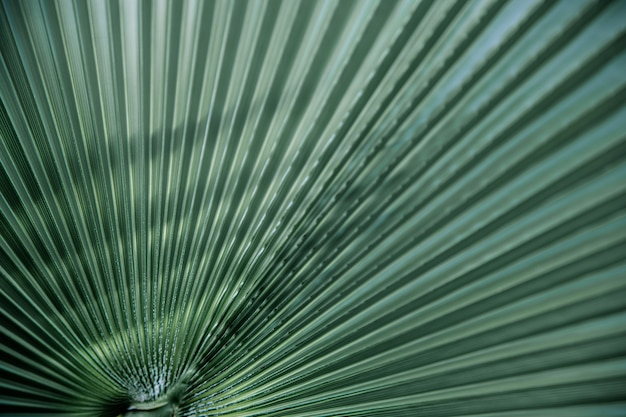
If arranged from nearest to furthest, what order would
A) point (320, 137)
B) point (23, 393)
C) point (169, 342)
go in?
point (320, 137) → point (23, 393) → point (169, 342)

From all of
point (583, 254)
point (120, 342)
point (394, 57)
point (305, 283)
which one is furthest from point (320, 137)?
point (120, 342)

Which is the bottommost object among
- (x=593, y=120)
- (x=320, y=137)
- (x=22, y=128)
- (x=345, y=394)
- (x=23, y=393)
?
(x=345, y=394)

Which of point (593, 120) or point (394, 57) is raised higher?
point (394, 57)

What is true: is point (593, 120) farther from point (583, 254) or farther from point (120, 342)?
point (120, 342)

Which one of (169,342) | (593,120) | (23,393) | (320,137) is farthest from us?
(169,342)

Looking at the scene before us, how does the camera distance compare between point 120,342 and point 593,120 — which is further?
point 120,342

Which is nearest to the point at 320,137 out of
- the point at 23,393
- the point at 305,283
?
the point at 305,283

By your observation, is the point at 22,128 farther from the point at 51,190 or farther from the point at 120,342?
the point at 120,342
